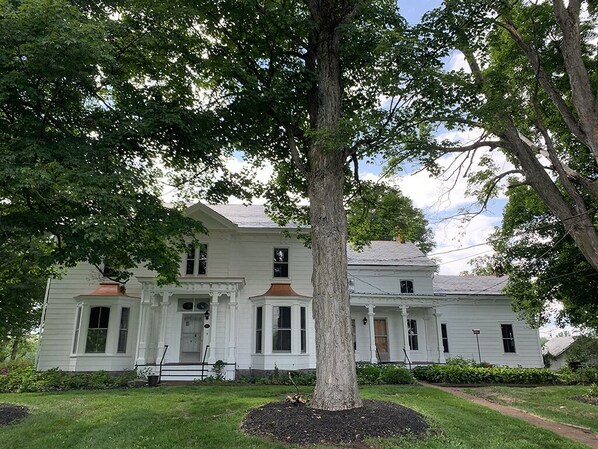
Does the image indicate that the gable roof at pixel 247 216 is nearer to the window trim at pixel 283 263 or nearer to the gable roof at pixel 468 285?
the window trim at pixel 283 263

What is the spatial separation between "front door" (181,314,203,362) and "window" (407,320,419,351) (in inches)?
424

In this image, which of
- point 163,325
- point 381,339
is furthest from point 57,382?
point 381,339

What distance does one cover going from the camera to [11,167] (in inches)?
263

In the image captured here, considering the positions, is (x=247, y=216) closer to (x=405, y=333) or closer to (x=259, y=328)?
(x=259, y=328)

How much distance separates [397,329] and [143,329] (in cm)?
1247

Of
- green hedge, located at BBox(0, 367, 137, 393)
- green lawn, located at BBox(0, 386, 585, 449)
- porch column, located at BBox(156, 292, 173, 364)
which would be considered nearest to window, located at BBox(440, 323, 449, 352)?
green lawn, located at BBox(0, 386, 585, 449)

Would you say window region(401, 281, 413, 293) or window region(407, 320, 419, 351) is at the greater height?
window region(401, 281, 413, 293)

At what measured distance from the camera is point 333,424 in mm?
6148

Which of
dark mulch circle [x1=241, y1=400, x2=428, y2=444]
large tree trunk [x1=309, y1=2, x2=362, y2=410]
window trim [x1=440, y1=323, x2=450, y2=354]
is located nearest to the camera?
dark mulch circle [x1=241, y1=400, x2=428, y2=444]

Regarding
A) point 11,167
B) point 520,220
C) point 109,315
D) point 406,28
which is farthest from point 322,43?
point 109,315

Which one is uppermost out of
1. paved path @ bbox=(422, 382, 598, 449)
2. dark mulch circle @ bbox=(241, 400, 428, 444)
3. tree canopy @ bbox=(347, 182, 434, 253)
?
tree canopy @ bbox=(347, 182, 434, 253)

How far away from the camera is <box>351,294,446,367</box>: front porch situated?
765 inches

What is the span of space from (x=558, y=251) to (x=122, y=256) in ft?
50.0

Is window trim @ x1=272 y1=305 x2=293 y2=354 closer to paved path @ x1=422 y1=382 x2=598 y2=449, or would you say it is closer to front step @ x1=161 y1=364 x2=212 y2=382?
front step @ x1=161 y1=364 x2=212 y2=382
